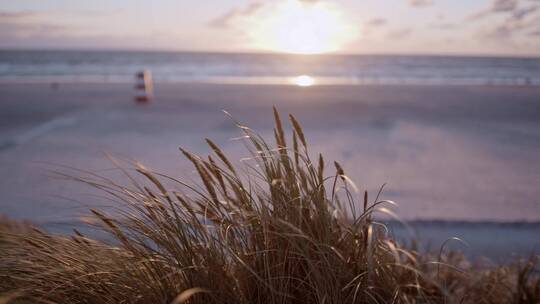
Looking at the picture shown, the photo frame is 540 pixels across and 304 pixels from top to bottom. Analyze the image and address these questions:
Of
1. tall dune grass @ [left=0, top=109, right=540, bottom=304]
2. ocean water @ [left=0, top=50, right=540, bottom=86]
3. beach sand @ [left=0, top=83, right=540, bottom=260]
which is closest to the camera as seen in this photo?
tall dune grass @ [left=0, top=109, right=540, bottom=304]

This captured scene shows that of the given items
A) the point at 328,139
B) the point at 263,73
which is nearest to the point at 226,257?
the point at 328,139

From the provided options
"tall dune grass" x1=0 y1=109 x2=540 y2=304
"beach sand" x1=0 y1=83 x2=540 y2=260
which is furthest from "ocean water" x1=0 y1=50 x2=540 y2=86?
"tall dune grass" x1=0 y1=109 x2=540 y2=304

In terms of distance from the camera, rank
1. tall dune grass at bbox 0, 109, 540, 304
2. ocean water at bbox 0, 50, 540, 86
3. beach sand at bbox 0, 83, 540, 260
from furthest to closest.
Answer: ocean water at bbox 0, 50, 540, 86
beach sand at bbox 0, 83, 540, 260
tall dune grass at bbox 0, 109, 540, 304

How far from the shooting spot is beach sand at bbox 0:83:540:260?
18.5 ft

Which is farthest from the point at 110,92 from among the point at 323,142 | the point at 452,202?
the point at 452,202

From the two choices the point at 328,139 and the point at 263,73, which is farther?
the point at 263,73

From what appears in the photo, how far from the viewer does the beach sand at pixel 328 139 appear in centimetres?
564

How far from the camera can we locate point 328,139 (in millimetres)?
9461

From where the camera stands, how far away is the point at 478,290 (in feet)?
8.15

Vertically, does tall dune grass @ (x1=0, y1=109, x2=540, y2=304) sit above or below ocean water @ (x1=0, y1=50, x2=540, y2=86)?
below

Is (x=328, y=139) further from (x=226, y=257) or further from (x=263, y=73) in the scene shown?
(x=263, y=73)

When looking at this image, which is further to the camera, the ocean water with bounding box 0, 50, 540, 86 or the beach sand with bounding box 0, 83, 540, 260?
the ocean water with bounding box 0, 50, 540, 86

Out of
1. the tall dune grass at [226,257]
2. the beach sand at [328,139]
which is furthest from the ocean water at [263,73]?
the tall dune grass at [226,257]

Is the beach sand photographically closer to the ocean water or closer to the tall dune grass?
the tall dune grass
